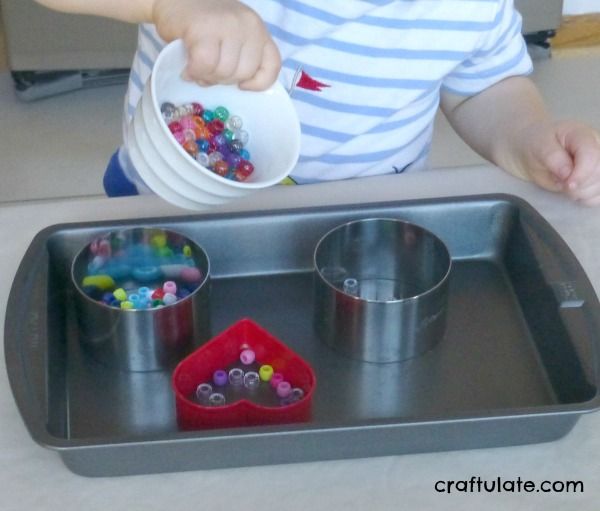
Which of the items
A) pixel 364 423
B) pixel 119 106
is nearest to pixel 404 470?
pixel 364 423

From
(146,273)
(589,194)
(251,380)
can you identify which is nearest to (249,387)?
(251,380)

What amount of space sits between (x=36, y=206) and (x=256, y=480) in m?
0.29

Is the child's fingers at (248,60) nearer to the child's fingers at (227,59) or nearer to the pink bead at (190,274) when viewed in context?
the child's fingers at (227,59)

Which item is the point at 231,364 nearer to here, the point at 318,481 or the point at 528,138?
the point at 318,481

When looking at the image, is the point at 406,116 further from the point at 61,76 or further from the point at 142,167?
the point at 61,76

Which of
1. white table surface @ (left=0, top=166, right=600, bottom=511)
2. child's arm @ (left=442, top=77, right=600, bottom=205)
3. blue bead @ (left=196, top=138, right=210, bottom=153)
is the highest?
blue bead @ (left=196, top=138, right=210, bottom=153)

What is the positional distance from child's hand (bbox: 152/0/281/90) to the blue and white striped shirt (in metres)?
0.20

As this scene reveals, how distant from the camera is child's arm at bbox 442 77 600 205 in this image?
66cm

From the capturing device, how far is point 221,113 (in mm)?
601

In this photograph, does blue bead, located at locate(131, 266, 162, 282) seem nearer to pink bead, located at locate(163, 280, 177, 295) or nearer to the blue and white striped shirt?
pink bead, located at locate(163, 280, 177, 295)

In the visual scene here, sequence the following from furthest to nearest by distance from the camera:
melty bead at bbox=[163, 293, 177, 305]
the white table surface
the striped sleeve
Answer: the striped sleeve < melty bead at bbox=[163, 293, 177, 305] < the white table surface

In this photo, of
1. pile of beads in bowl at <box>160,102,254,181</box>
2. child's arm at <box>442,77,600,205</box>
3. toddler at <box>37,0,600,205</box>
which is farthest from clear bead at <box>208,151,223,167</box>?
child's arm at <box>442,77,600,205</box>

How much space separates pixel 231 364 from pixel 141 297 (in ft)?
0.23

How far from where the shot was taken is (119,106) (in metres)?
1.61
